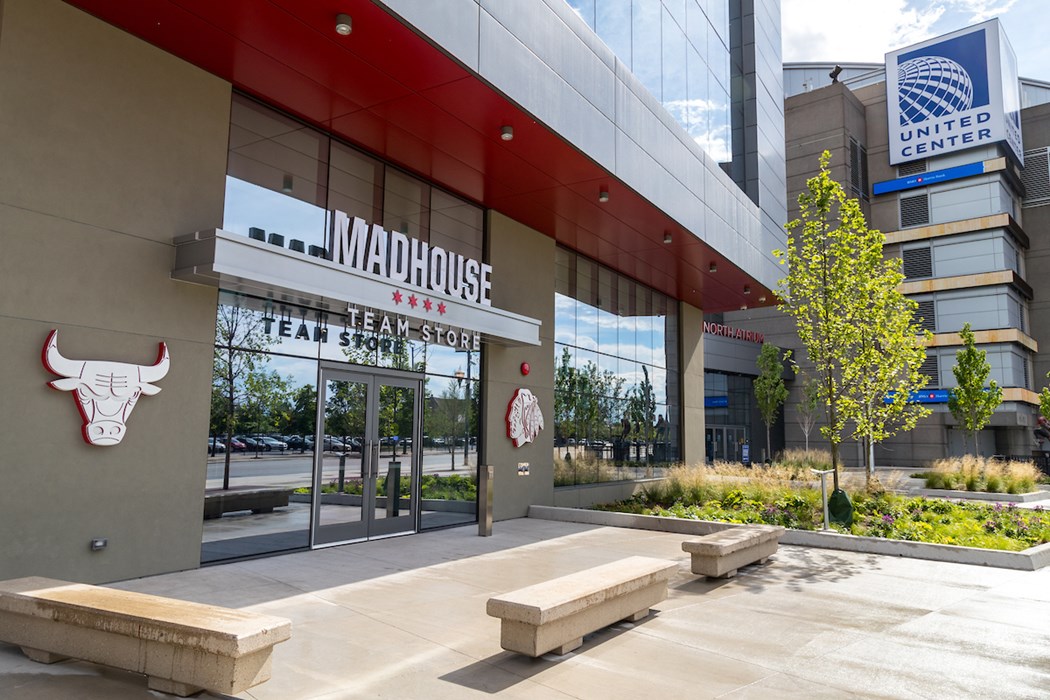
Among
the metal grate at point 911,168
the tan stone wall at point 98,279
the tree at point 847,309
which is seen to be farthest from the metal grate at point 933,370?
the tan stone wall at point 98,279

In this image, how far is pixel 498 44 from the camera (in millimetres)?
9945

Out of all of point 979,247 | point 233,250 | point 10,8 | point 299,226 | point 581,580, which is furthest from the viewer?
point 979,247

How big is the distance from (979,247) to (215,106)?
4708cm

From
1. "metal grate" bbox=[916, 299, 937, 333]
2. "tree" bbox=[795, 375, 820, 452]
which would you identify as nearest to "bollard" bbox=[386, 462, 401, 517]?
"tree" bbox=[795, 375, 820, 452]

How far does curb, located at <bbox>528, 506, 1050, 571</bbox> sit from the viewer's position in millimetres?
10781

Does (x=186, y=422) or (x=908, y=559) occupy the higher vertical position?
(x=186, y=422)

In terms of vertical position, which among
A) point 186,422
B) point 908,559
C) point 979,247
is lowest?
point 908,559

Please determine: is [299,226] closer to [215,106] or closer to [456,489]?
[215,106]

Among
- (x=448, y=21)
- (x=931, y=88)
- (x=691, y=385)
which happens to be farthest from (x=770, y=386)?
(x=448, y=21)

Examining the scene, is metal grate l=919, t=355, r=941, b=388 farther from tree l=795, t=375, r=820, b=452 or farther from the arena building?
the arena building

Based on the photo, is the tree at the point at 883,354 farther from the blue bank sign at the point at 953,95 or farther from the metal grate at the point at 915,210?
the blue bank sign at the point at 953,95

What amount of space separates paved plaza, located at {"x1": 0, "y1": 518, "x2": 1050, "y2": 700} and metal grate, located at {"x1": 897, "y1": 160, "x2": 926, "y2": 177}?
43710 mm

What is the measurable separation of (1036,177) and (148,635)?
189 ft

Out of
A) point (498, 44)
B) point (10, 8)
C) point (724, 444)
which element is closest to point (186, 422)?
point (10, 8)
